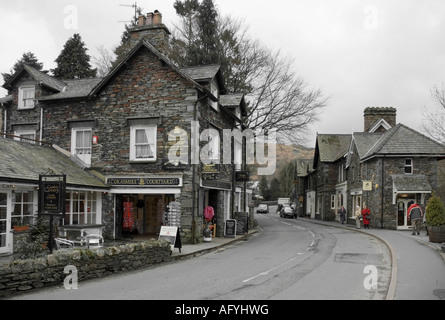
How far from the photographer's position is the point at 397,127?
103 feet

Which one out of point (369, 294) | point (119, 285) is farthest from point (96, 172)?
point (369, 294)

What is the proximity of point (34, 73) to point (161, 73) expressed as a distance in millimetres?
7201

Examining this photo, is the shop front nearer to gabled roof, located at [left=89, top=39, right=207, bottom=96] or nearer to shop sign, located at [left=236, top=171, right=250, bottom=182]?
gabled roof, located at [left=89, top=39, right=207, bottom=96]

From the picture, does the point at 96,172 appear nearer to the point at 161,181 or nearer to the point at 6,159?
the point at 161,181

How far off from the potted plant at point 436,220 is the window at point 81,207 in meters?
15.0

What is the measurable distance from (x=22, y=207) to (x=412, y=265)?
13.4 m

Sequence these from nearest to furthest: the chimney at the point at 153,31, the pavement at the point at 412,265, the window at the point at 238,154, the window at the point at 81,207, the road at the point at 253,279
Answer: the road at the point at 253,279
the pavement at the point at 412,265
the window at the point at 81,207
the chimney at the point at 153,31
the window at the point at 238,154

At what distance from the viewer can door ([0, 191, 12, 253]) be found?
47.5 feet

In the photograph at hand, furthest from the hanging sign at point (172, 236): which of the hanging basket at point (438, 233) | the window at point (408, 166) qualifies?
the window at point (408, 166)

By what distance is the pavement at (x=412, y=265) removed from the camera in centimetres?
902

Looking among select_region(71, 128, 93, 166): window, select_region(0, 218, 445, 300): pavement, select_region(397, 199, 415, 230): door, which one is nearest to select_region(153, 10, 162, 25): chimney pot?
select_region(71, 128, 93, 166): window

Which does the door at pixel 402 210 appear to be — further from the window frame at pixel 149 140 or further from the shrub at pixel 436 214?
the window frame at pixel 149 140

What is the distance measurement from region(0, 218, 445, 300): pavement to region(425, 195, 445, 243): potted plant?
0.40 m

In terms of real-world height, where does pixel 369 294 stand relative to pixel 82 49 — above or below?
below
